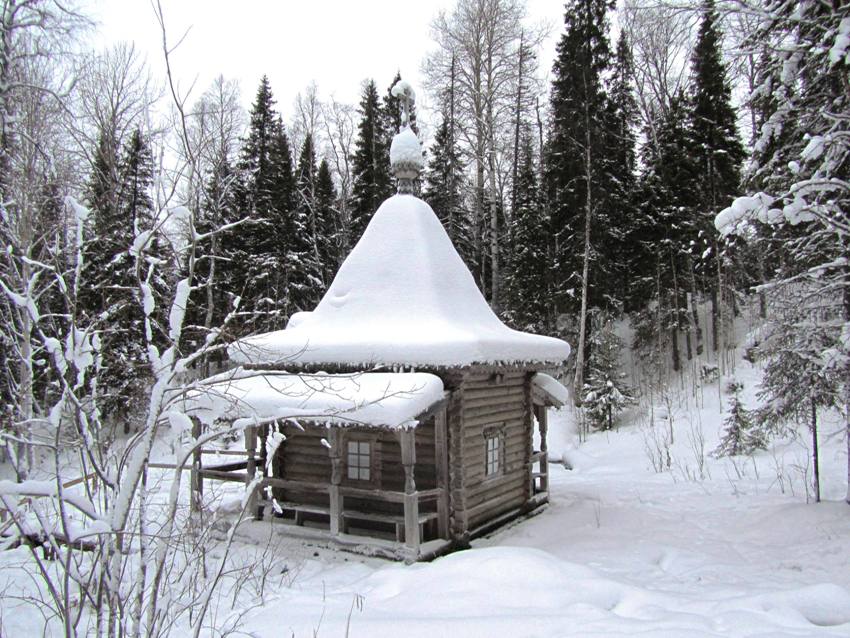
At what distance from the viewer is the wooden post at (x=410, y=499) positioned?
8.61 m

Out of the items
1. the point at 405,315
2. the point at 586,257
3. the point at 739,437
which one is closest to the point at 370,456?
the point at 405,315

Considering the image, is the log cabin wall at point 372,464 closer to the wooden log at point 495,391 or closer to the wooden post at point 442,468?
the wooden post at point 442,468

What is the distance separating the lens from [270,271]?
25.0 metres

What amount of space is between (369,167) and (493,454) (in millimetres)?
19684

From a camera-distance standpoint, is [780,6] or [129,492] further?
[780,6]

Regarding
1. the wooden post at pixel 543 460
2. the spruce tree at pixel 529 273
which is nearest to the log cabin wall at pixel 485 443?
the wooden post at pixel 543 460

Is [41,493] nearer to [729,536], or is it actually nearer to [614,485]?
[729,536]

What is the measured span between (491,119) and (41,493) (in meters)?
23.0

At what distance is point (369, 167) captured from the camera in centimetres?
2748

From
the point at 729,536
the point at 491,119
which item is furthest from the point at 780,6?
the point at 491,119

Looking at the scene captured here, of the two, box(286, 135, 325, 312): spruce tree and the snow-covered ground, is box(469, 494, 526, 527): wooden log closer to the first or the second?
the snow-covered ground

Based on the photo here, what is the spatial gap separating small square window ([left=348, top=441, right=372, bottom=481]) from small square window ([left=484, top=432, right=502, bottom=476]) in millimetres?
2189

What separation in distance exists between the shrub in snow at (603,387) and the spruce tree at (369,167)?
1176 cm

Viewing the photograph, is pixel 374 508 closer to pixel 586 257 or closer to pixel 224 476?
pixel 224 476
